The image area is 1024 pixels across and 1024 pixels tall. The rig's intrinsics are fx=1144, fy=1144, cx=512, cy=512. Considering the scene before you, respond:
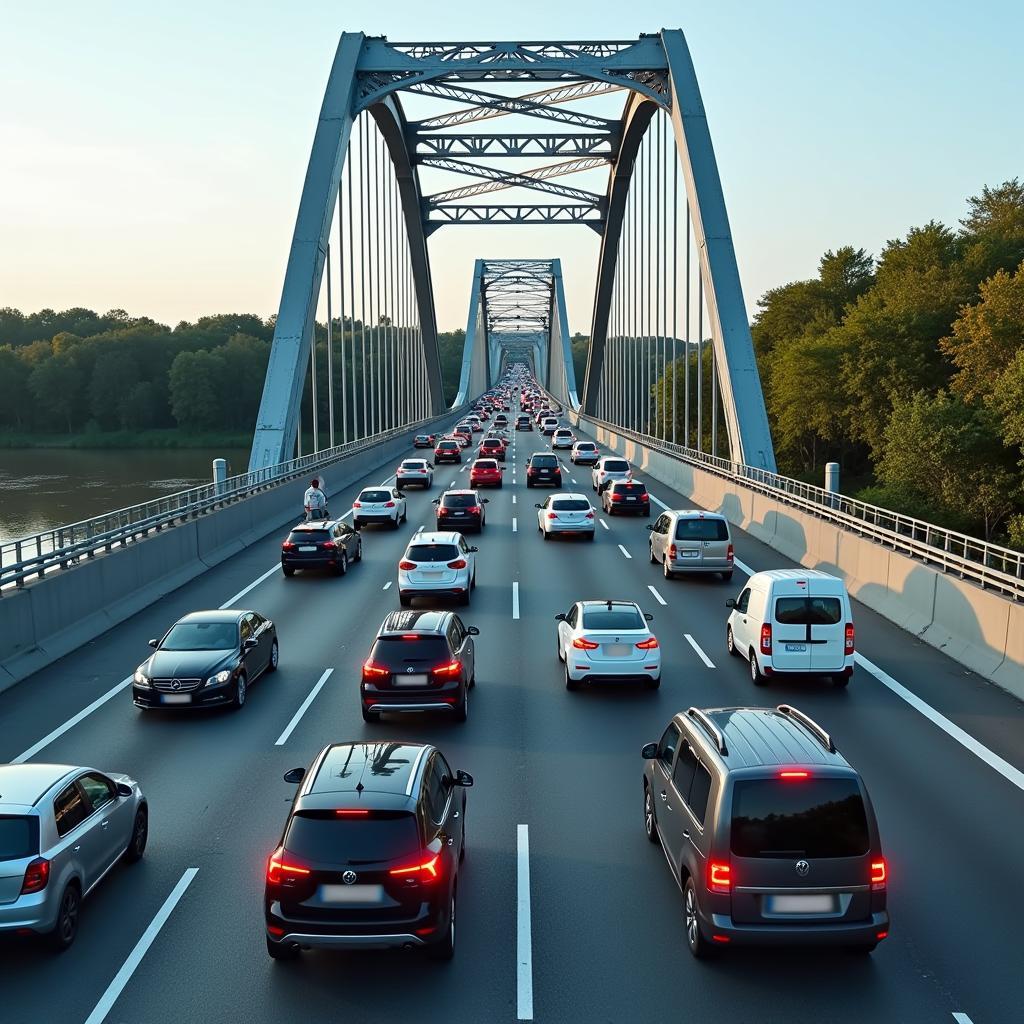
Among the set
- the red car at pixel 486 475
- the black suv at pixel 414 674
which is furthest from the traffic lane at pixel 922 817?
the red car at pixel 486 475

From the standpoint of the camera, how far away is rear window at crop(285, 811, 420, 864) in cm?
792

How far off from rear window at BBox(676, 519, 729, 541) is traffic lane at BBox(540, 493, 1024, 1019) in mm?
6437

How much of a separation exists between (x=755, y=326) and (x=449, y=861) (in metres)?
108

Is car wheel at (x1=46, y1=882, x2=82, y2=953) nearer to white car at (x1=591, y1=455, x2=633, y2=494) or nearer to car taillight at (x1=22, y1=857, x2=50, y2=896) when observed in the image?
car taillight at (x1=22, y1=857, x2=50, y2=896)

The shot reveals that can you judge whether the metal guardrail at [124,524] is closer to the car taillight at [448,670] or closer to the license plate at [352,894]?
the car taillight at [448,670]

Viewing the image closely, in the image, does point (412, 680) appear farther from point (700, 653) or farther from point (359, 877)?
point (359, 877)

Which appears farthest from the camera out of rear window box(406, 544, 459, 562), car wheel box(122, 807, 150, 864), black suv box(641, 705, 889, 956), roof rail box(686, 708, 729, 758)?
rear window box(406, 544, 459, 562)

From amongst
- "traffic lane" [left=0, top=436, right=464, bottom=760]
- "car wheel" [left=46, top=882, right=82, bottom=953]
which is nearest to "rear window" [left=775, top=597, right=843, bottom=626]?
"traffic lane" [left=0, top=436, right=464, bottom=760]

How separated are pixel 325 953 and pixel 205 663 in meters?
7.30

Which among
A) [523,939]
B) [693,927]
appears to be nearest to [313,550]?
[523,939]

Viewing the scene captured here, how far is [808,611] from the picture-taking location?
53.1ft

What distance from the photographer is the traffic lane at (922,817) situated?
26.9 ft

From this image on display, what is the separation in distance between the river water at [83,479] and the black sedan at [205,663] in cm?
4195

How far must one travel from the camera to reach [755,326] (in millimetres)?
Answer: 111500
